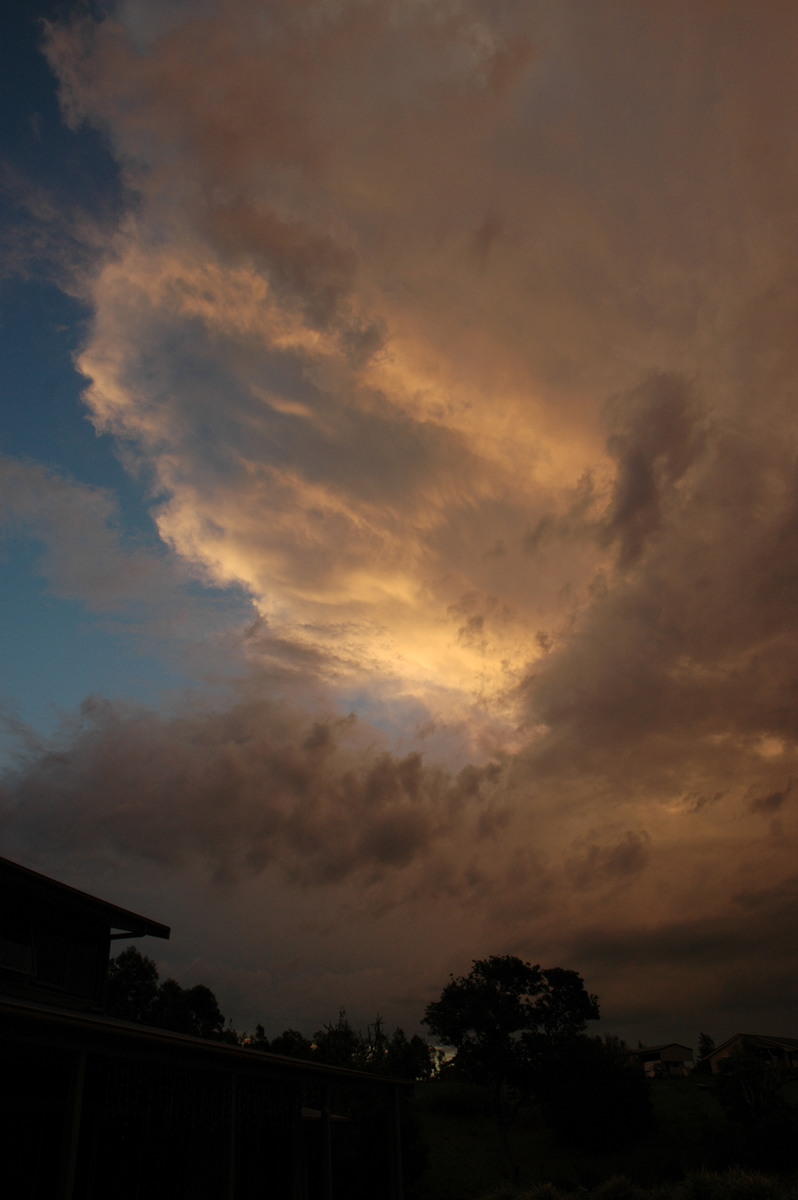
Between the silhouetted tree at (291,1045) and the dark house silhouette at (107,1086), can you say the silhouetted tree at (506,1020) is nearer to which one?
the silhouetted tree at (291,1045)

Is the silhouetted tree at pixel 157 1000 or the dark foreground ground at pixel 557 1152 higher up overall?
the silhouetted tree at pixel 157 1000

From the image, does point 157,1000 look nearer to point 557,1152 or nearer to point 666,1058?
point 557,1152

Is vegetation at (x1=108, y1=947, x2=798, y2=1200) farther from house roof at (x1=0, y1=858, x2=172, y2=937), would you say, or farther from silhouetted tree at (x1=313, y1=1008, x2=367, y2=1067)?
house roof at (x1=0, y1=858, x2=172, y2=937)

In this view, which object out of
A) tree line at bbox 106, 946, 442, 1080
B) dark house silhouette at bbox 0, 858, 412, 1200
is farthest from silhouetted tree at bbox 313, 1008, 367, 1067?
dark house silhouette at bbox 0, 858, 412, 1200

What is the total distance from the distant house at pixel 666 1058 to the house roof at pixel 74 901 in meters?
85.8

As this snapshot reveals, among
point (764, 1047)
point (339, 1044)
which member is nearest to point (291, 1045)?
point (339, 1044)

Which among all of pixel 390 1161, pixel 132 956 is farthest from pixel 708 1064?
pixel 390 1161

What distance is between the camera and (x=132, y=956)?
5619 cm

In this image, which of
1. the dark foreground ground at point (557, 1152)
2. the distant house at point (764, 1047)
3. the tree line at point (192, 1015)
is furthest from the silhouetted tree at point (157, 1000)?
the distant house at point (764, 1047)

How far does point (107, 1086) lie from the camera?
10.8 metres

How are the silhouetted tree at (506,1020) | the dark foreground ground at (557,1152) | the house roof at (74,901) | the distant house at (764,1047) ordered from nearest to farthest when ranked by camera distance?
1. the house roof at (74,901)
2. the dark foreground ground at (557,1152)
3. the silhouetted tree at (506,1020)
4. the distant house at (764,1047)

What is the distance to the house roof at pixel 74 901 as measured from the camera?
43.7ft

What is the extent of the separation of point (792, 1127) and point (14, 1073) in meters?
43.5

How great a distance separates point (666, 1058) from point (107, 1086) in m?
92.2
